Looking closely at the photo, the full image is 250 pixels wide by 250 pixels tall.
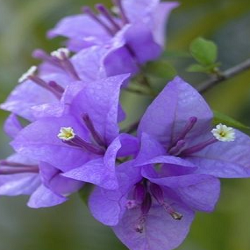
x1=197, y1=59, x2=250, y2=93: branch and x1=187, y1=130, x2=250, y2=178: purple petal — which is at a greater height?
x1=187, y1=130, x2=250, y2=178: purple petal

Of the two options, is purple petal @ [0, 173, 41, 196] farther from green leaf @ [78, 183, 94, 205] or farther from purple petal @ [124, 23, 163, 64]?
purple petal @ [124, 23, 163, 64]

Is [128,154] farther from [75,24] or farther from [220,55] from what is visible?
[220,55]

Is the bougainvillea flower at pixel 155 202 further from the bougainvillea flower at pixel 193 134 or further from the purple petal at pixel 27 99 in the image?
the purple petal at pixel 27 99

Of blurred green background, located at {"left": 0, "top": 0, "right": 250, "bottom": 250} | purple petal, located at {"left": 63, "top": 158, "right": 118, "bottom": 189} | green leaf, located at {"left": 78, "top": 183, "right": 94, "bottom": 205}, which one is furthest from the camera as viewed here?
blurred green background, located at {"left": 0, "top": 0, "right": 250, "bottom": 250}

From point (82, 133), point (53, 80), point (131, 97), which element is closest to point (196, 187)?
point (82, 133)

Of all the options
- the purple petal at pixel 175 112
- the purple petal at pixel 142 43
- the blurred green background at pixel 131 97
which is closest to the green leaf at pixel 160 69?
the purple petal at pixel 142 43

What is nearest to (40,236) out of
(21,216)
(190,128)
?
(21,216)

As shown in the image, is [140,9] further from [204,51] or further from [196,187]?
[196,187]

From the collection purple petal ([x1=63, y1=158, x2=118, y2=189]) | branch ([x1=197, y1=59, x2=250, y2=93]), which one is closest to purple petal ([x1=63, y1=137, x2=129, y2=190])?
purple petal ([x1=63, y1=158, x2=118, y2=189])
